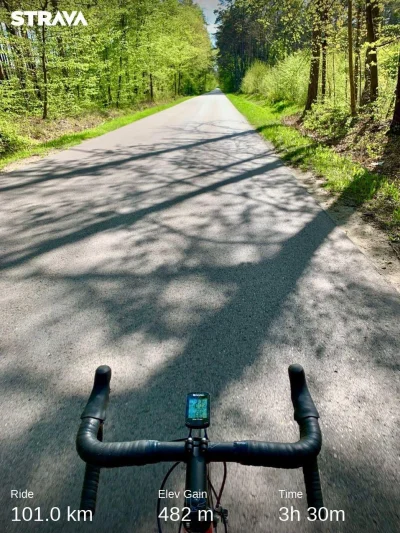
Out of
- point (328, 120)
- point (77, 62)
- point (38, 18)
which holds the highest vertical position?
point (38, 18)

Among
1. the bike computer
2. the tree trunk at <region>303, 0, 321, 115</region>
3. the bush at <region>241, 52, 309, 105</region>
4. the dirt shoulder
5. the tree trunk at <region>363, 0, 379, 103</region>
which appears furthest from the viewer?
the bush at <region>241, 52, 309, 105</region>

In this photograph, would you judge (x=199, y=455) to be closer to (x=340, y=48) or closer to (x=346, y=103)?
(x=340, y=48)

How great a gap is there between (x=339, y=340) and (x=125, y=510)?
5.89 feet

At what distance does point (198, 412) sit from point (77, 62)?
18940 millimetres

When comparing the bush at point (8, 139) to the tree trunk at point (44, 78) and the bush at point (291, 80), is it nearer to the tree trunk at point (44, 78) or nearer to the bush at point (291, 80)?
the tree trunk at point (44, 78)

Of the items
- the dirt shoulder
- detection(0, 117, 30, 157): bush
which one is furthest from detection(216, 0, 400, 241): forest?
detection(0, 117, 30, 157): bush

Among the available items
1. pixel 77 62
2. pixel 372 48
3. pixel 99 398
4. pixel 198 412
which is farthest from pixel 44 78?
pixel 198 412

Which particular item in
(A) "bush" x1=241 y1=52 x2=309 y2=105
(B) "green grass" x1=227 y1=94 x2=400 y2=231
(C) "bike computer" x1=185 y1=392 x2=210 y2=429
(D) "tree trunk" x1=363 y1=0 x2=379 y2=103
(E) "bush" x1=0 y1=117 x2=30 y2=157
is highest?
(A) "bush" x1=241 y1=52 x2=309 y2=105

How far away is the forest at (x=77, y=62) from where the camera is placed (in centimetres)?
1207

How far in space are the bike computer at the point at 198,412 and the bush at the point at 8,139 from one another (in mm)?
11164

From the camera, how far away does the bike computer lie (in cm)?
99

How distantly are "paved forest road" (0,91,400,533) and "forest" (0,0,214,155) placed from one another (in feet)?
28.1

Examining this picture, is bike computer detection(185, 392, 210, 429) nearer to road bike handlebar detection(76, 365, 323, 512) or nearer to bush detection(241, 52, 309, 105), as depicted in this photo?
road bike handlebar detection(76, 365, 323, 512)

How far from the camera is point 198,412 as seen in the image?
1.01 meters
